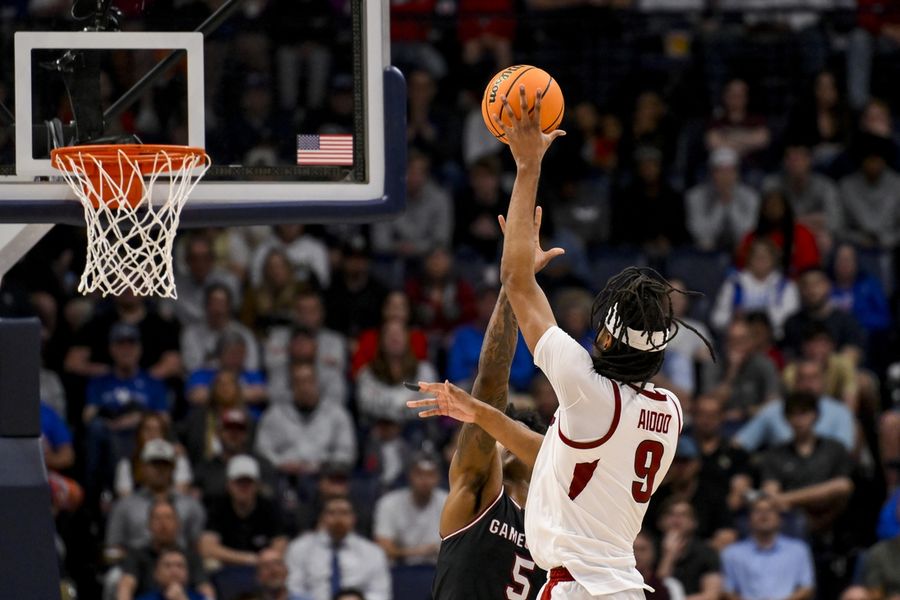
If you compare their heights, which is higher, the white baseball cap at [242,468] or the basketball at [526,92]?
the basketball at [526,92]

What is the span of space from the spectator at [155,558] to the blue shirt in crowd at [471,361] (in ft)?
9.53

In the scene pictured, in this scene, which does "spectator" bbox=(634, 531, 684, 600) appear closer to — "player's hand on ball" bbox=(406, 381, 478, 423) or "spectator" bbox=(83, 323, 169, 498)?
"spectator" bbox=(83, 323, 169, 498)

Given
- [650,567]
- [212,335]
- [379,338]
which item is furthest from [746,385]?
[212,335]

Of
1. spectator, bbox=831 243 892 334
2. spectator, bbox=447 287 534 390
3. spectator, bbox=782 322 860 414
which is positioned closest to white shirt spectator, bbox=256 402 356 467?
spectator, bbox=447 287 534 390

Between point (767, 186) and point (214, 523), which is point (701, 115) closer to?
point (767, 186)

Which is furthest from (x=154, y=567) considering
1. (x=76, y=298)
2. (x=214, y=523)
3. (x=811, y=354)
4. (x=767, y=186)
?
(x=767, y=186)

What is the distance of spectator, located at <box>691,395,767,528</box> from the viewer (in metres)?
11.3

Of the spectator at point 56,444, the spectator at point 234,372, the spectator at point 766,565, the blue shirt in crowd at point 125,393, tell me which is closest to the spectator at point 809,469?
the spectator at point 766,565

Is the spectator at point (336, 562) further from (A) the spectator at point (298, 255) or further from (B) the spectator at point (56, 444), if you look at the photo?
(A) the spectator at point (298, 255)

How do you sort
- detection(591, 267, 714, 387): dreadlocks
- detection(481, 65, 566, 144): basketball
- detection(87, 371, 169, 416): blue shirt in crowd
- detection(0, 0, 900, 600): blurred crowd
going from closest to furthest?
detection(591, 267, 714, 387): dreadlocks < detection(481, 65, 566, 144): basketball < detection(0, 0, 900, 600): blurred crowd < detection(87, 371, 169, 416): blue shirt in crowd

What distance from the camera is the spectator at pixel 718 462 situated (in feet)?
37.0

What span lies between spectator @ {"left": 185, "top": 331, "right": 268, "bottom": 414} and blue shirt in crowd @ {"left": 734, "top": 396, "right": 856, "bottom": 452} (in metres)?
3.66

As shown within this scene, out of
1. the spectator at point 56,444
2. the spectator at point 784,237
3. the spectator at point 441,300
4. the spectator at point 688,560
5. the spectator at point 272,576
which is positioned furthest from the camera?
the spectator at point 784,237

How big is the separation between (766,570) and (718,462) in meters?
0.94
